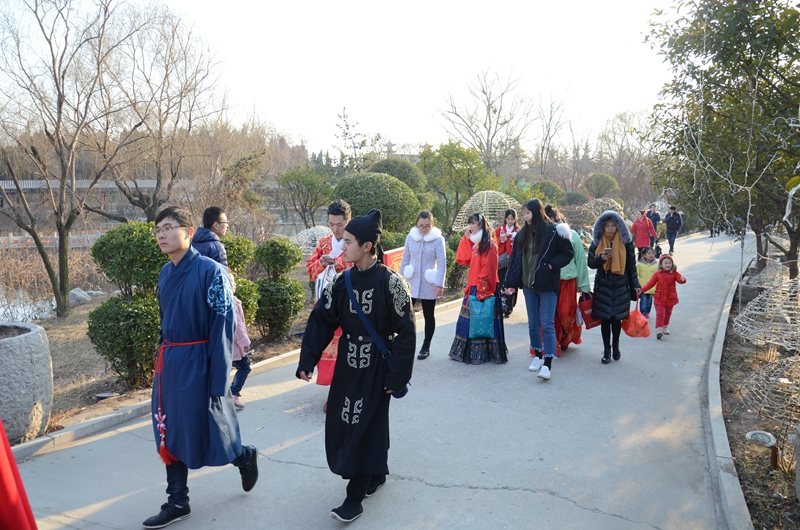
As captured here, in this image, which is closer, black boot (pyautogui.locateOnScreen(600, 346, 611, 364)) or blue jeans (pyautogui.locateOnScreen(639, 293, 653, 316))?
black boot (pyautogui.locateOnScreen(600, 346, 611, 364))

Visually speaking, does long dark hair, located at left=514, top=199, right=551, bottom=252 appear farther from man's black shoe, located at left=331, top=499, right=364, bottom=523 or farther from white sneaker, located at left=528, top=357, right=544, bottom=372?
man's black shoe, located at left=331, top=499, right=364, bottom=523

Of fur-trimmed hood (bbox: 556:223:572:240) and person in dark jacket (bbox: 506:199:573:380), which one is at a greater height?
fur-trimmed hood (bbox: 556:223:572:240)

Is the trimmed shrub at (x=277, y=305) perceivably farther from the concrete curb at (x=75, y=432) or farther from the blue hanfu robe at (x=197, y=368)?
the blue hanfu robe at (x=197, y=368)

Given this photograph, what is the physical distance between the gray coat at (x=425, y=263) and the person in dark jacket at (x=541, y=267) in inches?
31.5

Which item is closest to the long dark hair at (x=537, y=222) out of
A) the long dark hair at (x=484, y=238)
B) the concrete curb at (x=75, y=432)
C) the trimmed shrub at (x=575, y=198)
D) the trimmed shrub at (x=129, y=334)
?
the long dark hair at (x=484, y=238)

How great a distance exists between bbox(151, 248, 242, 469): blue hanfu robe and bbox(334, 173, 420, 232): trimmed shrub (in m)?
9.27

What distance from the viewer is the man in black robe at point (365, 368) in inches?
136

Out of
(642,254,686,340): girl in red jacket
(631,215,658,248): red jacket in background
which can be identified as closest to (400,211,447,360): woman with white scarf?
(642,254,686,340): girl in red jacket

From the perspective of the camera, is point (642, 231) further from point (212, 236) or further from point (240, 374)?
point (212, 236)

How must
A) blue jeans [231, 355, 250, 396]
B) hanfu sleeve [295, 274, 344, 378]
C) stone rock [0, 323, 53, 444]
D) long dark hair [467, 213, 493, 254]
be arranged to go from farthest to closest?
1. long dark hair [467, 213, 493, 254]
2. blue jeans [231, 355, 250, 396]
3. stone rock [0, 323, 53, 444]
4. hanfu sleeve [295, 274, 344, 378]

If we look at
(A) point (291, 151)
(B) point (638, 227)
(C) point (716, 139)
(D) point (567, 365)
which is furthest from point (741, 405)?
(A) point (291, 151)

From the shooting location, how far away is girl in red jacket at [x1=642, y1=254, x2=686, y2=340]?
816cm

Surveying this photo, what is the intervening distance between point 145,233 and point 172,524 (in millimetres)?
3290

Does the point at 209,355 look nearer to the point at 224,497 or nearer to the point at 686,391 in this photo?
the point at 224,497
